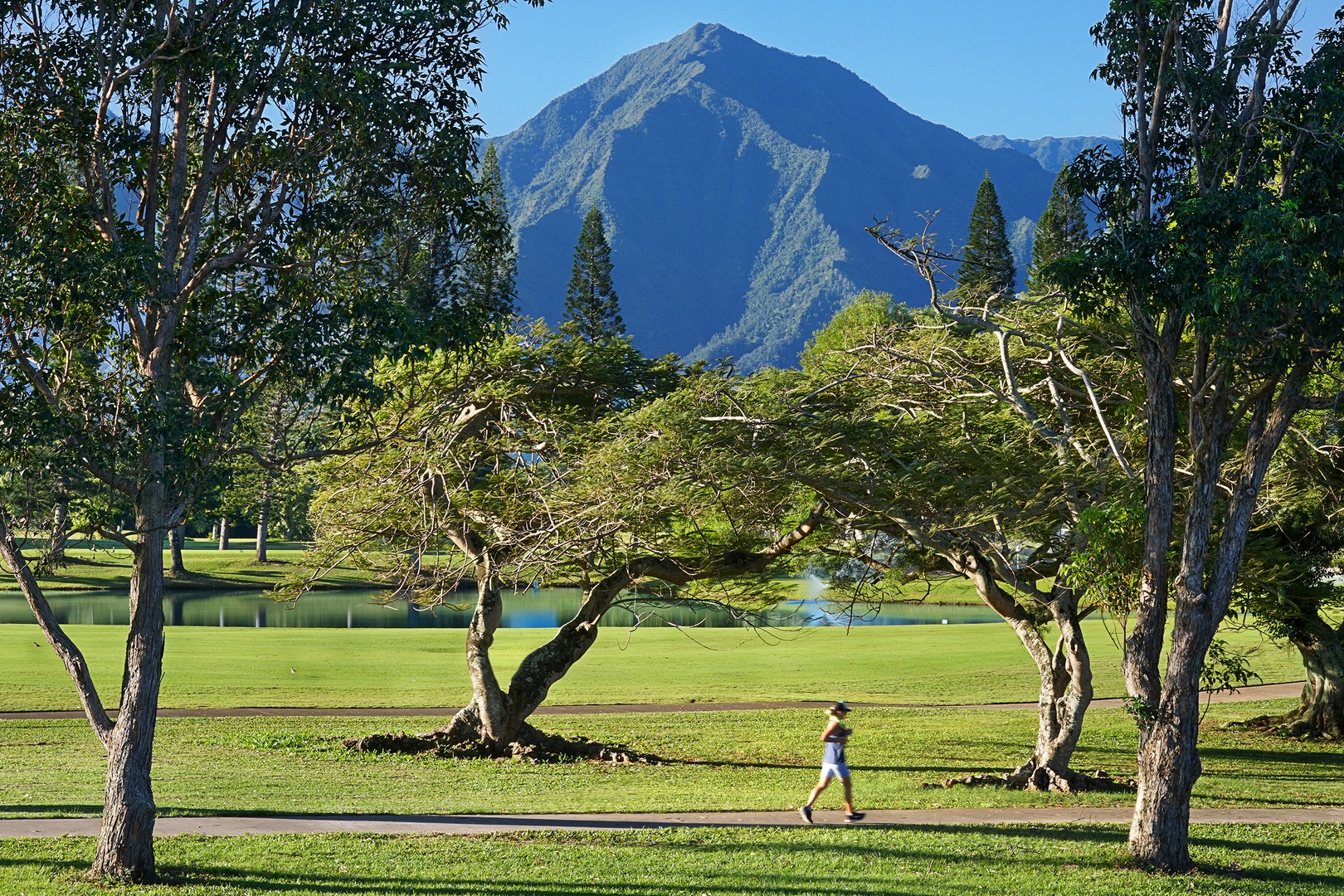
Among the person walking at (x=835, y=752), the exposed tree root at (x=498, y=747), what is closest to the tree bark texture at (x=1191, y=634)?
the person walking at (x=835, y=752)

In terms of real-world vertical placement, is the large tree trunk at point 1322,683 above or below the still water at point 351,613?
above

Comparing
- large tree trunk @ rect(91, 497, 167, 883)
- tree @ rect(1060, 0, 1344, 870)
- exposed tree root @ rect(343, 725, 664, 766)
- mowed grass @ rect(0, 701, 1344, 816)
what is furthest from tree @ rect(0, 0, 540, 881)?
exposed tree root @ rect(343, 725, 664, 766)

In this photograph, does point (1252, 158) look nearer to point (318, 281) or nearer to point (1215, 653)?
point (318, 281)

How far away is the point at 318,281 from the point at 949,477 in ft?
25.3

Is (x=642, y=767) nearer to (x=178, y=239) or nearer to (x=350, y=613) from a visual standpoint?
(x=178, y=239)

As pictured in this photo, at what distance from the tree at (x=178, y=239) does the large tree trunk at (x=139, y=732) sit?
0.01 metres

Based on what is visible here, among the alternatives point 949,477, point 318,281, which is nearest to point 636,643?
point 949,477

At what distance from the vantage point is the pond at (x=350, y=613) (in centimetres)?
4259

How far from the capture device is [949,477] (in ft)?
46.6

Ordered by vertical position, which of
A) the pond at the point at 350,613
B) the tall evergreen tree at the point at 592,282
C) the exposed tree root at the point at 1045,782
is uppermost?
the tall evergreen tree at the point at 592,282

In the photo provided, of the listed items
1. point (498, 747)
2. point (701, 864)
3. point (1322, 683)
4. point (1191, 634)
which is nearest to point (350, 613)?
point (498, 747)

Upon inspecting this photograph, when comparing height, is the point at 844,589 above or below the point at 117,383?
below

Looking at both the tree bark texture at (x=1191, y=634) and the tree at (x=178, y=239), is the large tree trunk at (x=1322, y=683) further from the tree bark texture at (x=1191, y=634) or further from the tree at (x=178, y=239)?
the tree at (x=178, y=239)

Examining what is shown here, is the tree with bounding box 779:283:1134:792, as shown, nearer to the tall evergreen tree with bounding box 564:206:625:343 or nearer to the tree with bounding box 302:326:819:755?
the tree with bounding box 302:326:819:755
